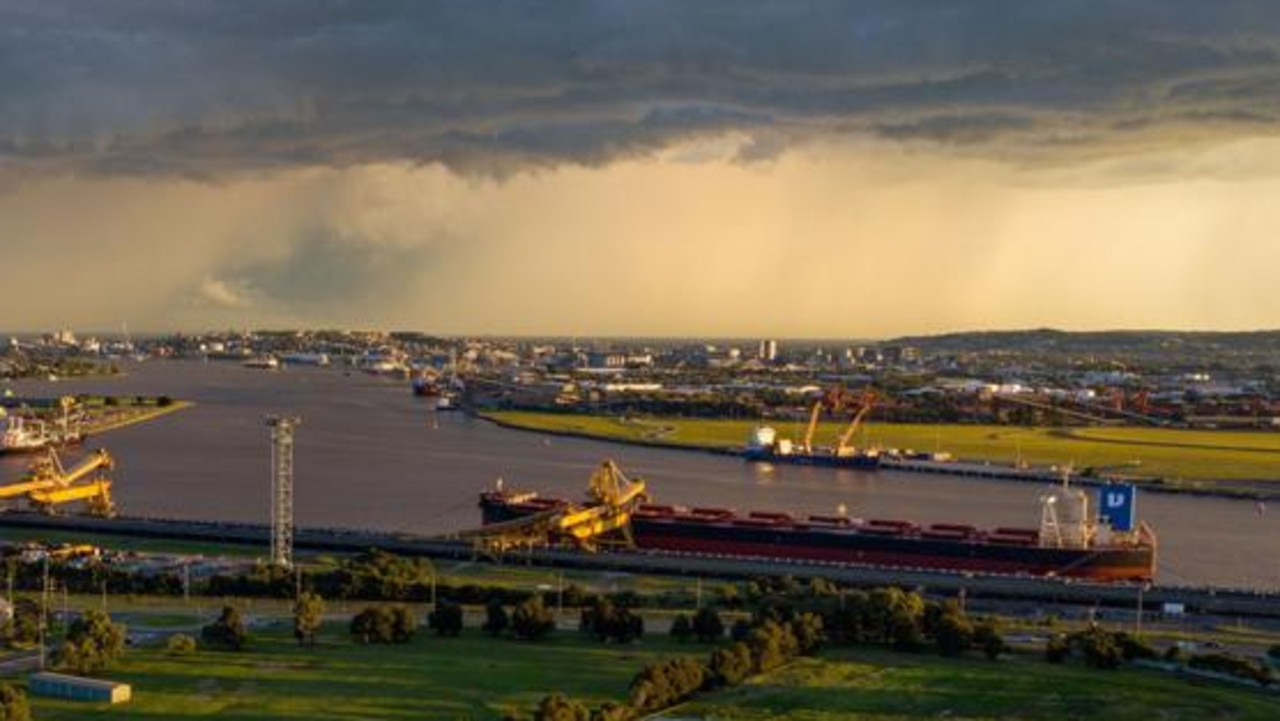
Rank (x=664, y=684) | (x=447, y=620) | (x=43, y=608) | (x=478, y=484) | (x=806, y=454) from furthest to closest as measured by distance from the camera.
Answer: (x=806, y=454) → (x=478, y=484) → (x=43, y=608) → (x=447, y=620) → (x=664, y=684)

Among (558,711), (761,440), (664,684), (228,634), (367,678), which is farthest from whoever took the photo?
(761,440)

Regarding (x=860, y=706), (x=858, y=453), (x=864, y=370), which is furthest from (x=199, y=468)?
(x=864, y=370)

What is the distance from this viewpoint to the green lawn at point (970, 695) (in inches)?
630

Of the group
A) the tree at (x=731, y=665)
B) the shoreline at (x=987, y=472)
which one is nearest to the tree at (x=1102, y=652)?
the tree at (x=731, y=665)

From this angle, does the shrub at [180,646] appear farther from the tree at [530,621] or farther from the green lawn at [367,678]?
the tree at [530,621]

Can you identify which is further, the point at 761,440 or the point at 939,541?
the point at 761,440

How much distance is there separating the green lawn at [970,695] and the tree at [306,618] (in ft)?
18.7

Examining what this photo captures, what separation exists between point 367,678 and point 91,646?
11.1ft

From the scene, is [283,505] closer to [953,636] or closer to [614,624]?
[614,624]

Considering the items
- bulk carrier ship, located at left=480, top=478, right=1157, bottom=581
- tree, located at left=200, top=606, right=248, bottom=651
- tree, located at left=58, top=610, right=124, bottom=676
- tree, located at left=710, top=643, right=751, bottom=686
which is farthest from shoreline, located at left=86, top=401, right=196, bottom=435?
→ tree, located at left=710, top=643, right=751, bottom=686

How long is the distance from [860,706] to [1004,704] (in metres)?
1.73

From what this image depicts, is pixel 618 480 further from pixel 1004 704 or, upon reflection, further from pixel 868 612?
pixel 1004 704

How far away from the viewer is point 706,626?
19422 millimetres

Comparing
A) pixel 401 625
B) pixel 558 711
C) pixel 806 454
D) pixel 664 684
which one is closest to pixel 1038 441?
pixel 806 454
